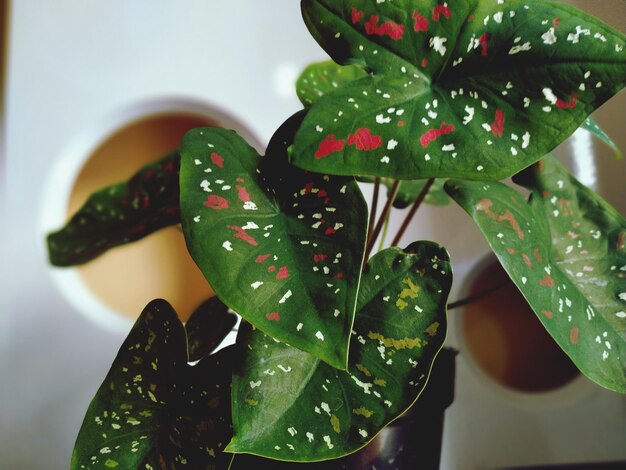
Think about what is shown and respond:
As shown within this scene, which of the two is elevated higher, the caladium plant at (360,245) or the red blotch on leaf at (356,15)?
the red blotch on leaf at (356,15)

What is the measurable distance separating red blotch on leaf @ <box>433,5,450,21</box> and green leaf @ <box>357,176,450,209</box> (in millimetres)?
250

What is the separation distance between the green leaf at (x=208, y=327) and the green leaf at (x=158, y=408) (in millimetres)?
143

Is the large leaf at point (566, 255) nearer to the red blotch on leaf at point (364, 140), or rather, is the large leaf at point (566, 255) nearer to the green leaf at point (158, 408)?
the red blotch on leaf at point (364, 140)

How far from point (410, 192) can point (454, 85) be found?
338 millimetres

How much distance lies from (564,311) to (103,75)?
1348 mm

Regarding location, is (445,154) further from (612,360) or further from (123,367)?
(123,367)

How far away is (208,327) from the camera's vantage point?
0.81 metres

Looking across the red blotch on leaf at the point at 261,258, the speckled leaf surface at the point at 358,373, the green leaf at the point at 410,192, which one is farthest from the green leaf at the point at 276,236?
the green leaf at the point at 410,192

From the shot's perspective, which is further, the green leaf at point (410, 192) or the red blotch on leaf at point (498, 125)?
the green leaf at point (410, 192)

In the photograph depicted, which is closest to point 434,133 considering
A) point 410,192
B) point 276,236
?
point 276,236

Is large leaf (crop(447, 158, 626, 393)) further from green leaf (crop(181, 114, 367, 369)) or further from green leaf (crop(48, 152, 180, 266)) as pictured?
green leaf (crop(48, 152, 180, 266))

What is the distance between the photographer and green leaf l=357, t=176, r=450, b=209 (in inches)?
33.3

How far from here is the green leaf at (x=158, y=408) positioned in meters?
0.59

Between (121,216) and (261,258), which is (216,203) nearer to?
(261,258)
